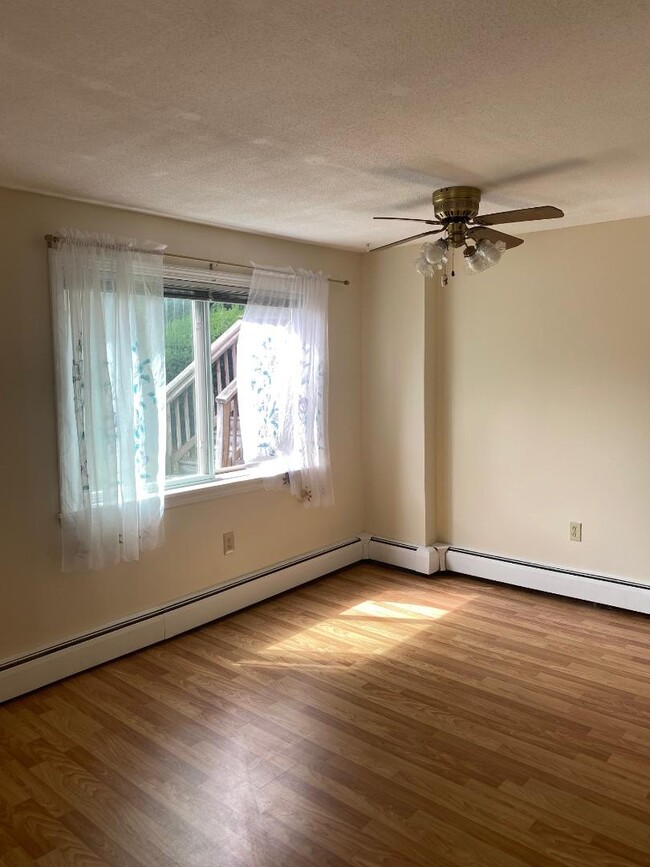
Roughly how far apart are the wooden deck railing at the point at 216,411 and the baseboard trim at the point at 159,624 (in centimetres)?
72

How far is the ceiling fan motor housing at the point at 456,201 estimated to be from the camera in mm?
2801

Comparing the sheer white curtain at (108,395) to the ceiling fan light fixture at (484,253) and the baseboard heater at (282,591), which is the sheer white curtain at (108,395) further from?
the ceiling fan light fixture at (484,253)

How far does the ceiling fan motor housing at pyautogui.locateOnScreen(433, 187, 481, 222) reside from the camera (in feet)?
9.19

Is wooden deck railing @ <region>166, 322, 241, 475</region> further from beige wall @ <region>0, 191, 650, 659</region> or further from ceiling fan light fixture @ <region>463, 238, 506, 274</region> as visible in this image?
ceiling fan light fixture @ <region>463, 238, 506, 274</region>

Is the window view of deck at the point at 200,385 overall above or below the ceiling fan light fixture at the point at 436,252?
below

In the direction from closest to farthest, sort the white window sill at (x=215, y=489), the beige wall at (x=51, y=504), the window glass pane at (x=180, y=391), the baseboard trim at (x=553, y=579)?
the beige wall at (x=51, y=504) < the white window sill at (x=215, y=489) < the window glass pane at (x=180, y=391) < the baseboard trim at (x=553, y=579)

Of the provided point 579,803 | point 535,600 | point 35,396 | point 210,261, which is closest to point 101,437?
point 35,396

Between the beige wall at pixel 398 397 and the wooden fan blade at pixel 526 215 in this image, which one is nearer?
the wooden fan blade at pixel 526 215

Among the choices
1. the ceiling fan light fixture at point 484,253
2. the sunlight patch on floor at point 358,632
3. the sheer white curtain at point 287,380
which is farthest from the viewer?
the sheer white curtain at point 287,380

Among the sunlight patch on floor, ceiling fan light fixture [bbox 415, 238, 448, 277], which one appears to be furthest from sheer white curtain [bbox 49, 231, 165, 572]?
ceiling fan light fixture [bbox 415, 238, 448, 277]

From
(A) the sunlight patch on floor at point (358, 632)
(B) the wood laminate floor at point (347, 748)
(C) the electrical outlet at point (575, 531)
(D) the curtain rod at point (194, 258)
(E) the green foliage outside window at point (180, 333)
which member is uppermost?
(D) the curtain rod at point (194, 258)

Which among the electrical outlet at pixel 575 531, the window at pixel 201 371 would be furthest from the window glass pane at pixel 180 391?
the electrical outlet at pixel 575 531

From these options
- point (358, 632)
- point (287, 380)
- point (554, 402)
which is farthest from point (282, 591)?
point (554, 402)

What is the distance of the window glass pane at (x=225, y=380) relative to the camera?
3812 mm
